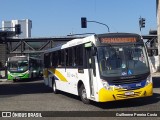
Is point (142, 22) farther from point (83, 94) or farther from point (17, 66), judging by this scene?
point (83, 94)

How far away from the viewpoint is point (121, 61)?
14.6 metres

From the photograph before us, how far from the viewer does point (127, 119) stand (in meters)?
10.8

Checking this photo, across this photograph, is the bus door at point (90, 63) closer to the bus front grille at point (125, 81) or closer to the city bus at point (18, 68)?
the bus front grille at point (125, 81)

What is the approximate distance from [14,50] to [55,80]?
57506 mm

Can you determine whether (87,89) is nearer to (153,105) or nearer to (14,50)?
(153,105)

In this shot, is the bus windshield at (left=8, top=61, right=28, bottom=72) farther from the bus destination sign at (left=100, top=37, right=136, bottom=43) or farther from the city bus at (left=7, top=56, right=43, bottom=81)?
the bus destination sign at (left=100, top=37, right=136, bottom=43)

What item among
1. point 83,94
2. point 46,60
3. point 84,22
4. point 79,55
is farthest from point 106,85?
point 84,22

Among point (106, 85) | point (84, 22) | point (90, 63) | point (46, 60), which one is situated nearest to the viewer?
point (106, 85)

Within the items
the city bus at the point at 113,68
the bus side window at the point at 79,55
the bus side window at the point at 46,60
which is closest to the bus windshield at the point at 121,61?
the city bus at the point at 113,68

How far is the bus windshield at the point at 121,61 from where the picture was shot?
567 inches

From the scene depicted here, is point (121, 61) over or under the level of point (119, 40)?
under

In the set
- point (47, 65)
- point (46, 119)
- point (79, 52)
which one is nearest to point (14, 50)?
point (47, 65)

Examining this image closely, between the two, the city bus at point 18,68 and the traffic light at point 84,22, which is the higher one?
the traffic light at point 84,22

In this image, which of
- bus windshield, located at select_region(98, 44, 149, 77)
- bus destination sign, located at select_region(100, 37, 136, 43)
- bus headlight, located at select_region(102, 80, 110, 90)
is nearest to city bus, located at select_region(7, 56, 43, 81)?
bus destination sign, located at select_region(100, 37, 136, 43)
